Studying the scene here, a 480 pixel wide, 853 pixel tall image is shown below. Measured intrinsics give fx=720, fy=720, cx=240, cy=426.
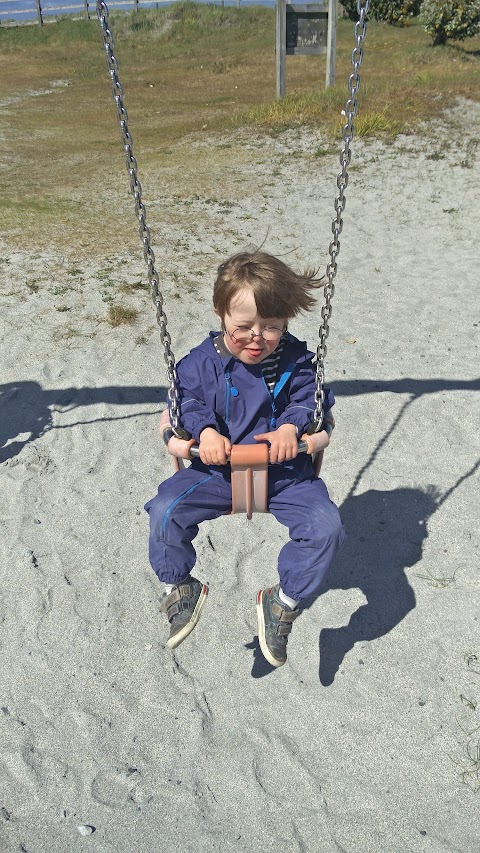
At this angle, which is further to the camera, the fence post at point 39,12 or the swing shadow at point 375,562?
the fence post at point 39,12

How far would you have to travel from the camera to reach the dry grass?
8.81 metres

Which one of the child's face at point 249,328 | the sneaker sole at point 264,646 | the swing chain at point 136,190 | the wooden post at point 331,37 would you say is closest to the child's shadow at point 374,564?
the sneaker sole at point 264,646

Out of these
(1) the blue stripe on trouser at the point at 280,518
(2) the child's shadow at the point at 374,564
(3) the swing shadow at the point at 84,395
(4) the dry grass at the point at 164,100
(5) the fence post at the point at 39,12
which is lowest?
(2) the child's shadow at the point at 374,564

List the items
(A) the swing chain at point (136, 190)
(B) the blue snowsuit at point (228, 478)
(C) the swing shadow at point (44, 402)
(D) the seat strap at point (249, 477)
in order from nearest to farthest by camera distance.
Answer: (A) the swing chain at point (136, 190) < (D) the seat strap at point (249, 477) < (B) the blue snowsuit at point (228, 478) < (C) the swing shadow at point (44, 402)

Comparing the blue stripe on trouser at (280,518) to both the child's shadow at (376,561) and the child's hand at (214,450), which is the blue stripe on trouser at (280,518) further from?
the child's shadow at (376,561)

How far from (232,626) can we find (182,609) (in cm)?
57

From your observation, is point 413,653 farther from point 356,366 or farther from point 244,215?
point 244,215

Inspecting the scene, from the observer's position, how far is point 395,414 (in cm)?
446

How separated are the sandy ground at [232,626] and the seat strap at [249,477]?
79 cm

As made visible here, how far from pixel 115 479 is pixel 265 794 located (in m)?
1.92

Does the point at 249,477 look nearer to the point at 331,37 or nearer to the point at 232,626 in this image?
the point at 232,626

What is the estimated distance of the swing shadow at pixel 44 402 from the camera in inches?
173

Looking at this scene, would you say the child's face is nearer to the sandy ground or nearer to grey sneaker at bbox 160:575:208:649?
grey sneaker at bbox 160:575:208:649

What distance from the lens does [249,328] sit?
96.6 inches
